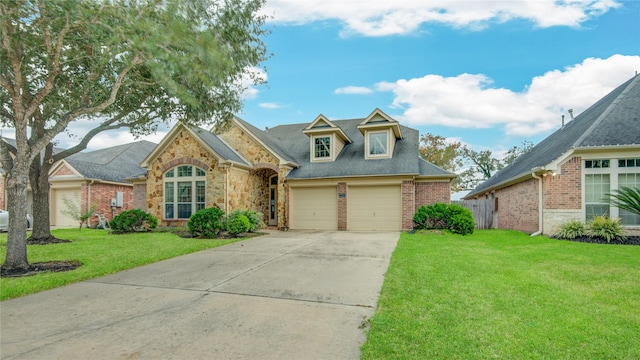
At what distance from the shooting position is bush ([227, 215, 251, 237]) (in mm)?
12641

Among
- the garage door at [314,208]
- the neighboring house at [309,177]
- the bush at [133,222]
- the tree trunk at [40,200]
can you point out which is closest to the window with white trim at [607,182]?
the neighboring house at [309,177]

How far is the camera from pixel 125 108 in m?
11.2

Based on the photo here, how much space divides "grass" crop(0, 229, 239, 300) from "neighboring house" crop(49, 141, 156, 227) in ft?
28.4

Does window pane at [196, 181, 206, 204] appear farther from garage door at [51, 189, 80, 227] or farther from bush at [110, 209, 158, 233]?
garage door at [51, 189, 80, 227]

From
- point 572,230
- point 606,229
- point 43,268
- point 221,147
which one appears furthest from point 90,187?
point 606,229

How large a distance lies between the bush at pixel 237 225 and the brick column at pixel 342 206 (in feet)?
16.3

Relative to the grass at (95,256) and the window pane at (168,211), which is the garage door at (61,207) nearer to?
the window pane at (168,211)

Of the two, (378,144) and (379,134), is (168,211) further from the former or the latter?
(379,134)

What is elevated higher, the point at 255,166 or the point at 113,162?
the point at 113,162

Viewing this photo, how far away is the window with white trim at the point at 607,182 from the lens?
38.4ft

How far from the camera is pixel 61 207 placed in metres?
20.4

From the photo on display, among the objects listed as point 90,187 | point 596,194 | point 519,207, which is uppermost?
point 90,187

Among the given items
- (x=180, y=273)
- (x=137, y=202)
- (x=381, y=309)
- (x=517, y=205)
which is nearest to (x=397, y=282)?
(x=381, y=309)

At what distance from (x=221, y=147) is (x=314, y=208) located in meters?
5.66
